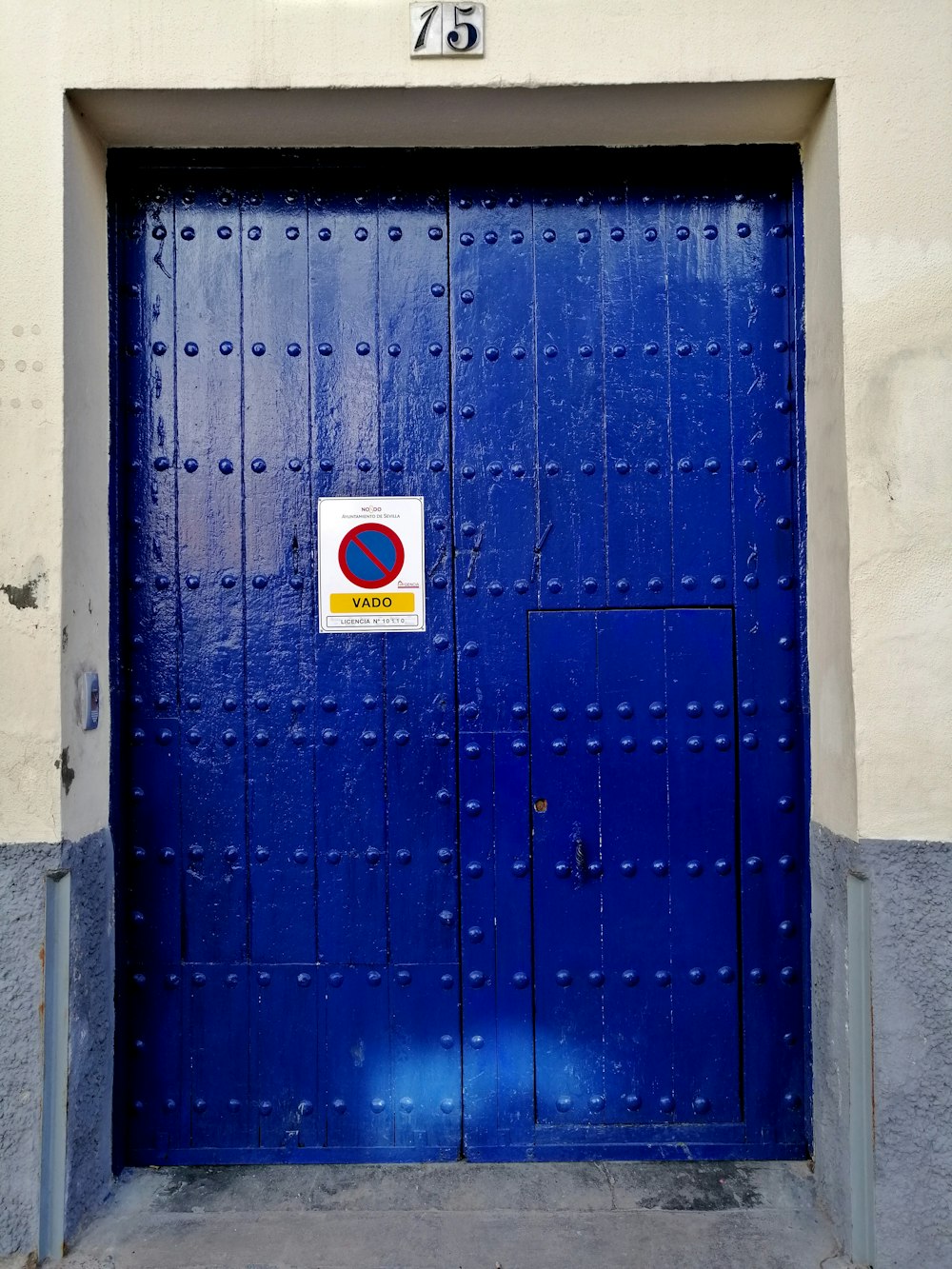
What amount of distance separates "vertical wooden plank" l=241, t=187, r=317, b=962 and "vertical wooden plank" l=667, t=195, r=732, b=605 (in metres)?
1.05

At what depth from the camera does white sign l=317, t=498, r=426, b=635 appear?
7.75ft

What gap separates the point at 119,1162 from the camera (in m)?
2.34

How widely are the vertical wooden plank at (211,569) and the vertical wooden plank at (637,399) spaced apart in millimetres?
1064

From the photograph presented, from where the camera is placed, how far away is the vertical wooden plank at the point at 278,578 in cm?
236

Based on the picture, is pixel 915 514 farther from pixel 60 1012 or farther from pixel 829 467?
pixel 60 1012

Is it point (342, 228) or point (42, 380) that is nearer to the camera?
point (42, 380)

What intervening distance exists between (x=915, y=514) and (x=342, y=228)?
1.74m

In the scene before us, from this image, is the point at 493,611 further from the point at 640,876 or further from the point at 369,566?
the point at 640,876

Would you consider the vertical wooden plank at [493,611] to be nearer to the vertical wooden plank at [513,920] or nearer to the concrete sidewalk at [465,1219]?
the vertical wooden plank at [513,920]

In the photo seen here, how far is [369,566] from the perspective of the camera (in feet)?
7.76

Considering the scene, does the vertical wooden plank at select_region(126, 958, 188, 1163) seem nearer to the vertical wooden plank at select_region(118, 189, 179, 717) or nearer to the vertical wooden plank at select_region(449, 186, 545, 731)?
the vertical wooden plank at select_region(118, 189, 179, 717)

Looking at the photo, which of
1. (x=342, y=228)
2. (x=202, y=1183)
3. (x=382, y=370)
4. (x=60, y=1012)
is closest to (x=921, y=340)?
(x=382, y=370)

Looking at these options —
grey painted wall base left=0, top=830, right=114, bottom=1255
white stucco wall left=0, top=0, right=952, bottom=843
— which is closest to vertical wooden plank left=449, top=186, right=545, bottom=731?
white stucco wall left=0, top=0, right=952, bottom=843

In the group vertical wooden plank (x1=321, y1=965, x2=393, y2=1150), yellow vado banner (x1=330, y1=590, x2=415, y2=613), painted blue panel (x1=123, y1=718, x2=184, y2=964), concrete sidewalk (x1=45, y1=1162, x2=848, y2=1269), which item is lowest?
concrete sidewalk (x1=45, y1=1162, x2=848, y2=1269)
